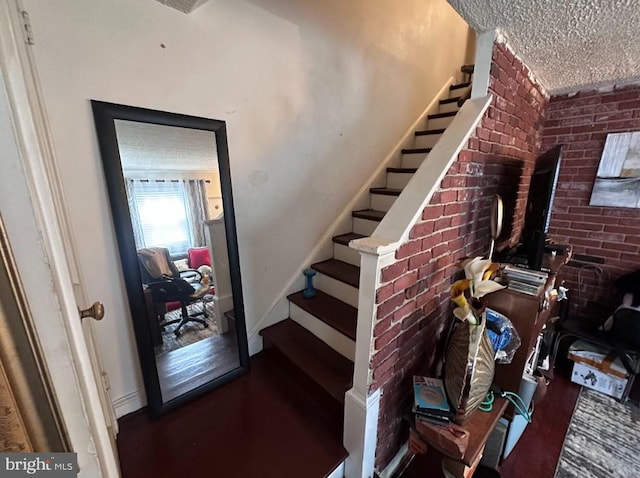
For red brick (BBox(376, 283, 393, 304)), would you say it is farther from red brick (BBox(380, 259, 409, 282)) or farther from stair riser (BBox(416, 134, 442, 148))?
stair riser (BBox(416, 134, 442, 148))

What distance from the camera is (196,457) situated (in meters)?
1.23

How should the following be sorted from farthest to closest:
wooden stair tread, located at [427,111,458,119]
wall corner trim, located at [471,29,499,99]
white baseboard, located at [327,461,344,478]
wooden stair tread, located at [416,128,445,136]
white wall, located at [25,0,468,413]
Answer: wooden stair tread, located at [427,111,458,119]
wooden stair tread, located at [416,128,445,136]
wall corner trim, located at [471,29,499,99]
white baseboard, located at [327,461,344,478]
white wall, located at [25,0,468,413]

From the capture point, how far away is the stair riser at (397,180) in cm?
230

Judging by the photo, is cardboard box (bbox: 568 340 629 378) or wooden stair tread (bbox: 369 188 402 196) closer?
cardboard box (bbox: 568 340 629 378)

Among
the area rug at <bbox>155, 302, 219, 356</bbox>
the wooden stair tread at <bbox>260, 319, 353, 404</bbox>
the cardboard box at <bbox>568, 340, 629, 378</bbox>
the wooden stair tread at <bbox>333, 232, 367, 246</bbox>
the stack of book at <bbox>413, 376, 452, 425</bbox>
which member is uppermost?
the wooden stair tread at <bbox>333, 232, 367, 246</bbox>

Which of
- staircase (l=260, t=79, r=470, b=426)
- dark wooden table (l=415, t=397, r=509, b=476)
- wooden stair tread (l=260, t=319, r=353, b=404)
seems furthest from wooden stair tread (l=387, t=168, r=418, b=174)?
dark wooden table (l=415, t=397, r=509, b=476)

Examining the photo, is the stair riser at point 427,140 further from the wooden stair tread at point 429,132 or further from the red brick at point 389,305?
the red brick at point 389,305

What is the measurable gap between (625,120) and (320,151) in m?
2.53

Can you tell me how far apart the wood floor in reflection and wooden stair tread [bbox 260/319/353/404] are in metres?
0.26

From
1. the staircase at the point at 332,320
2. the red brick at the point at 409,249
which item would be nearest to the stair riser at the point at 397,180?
the staircase at the point at 332,320

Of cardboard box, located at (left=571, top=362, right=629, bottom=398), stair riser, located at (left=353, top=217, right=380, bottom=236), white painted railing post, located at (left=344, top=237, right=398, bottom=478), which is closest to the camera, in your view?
white painted railing post, located at (left=344, top=237, right=398, bottom=478)

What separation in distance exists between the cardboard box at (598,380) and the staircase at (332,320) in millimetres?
1980

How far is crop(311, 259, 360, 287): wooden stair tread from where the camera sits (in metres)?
1.78

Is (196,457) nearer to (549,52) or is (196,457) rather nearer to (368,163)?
(368,163)
